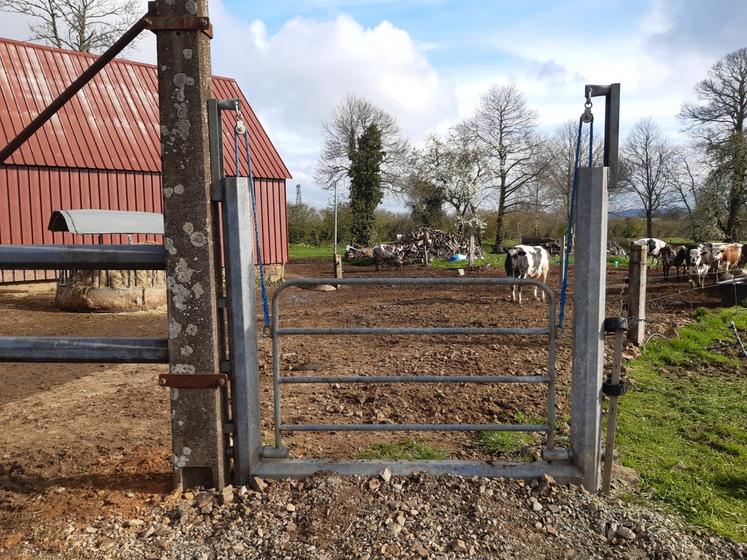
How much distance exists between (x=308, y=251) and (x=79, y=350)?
114 feet

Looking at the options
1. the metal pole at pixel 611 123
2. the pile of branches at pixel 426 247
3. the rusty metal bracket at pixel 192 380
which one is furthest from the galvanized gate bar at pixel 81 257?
the pile of branches at pixel 426 247

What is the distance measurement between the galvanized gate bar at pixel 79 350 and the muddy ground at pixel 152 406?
78 centimetres

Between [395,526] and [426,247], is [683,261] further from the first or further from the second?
[395,526]

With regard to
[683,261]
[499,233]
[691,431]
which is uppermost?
[499,233]

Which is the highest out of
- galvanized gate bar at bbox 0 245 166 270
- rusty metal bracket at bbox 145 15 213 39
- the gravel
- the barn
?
the barn

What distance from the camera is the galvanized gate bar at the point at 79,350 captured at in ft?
9.75

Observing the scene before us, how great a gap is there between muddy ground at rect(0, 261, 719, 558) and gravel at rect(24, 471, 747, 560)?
325 mm

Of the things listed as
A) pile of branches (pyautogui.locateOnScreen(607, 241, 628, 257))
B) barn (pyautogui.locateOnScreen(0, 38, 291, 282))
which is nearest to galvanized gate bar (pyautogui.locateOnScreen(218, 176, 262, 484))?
barn (pyautogui.locateOnScreen(0, 38, 291, 282))

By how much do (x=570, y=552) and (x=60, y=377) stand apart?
5.71m

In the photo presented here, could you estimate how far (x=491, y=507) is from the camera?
2.86 m

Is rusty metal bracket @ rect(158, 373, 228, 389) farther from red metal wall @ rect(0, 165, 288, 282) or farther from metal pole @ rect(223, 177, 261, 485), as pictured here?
red metal wall @ rect(0, 165, 288, 282)

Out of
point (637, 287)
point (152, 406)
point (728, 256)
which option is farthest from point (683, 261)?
point (152, 406)

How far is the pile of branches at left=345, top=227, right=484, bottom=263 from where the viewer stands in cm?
2688

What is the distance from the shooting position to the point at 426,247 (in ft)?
85.9
